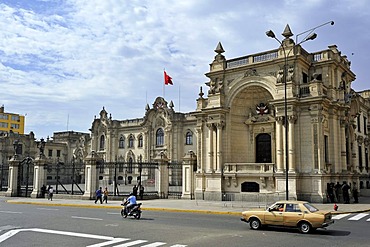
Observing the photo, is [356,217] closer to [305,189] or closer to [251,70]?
[305,189]

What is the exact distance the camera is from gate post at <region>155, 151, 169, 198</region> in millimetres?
33844

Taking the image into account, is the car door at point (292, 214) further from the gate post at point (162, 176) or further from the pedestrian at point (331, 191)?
the gate post at point (162, 176)

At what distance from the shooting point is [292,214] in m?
15.4

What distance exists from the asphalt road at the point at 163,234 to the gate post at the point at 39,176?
739 inches

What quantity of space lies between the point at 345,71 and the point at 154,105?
3424cm

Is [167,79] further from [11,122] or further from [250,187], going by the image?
[11,122]

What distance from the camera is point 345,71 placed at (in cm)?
3412

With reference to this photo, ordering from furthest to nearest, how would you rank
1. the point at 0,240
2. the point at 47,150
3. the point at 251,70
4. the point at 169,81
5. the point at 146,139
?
the point at 47,150 → the point at 146,139 → the point at 169,81 → the point at 251,70 → the point at 0,240

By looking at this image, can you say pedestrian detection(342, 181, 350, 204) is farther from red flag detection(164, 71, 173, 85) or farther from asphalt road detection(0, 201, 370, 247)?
red flag detection(164, 71, 173, 85)

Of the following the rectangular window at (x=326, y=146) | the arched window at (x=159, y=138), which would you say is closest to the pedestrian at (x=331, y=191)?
the rectangular window at (x=326, y=146)

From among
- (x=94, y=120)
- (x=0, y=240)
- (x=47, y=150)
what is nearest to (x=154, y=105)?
(x=94, y=120)

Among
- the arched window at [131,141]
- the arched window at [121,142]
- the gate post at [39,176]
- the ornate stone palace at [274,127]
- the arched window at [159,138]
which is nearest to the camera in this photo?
the ornate stone palace at [274,127]

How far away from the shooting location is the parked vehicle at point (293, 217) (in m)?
14.8

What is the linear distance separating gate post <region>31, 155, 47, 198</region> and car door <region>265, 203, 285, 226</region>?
90.5 feet
